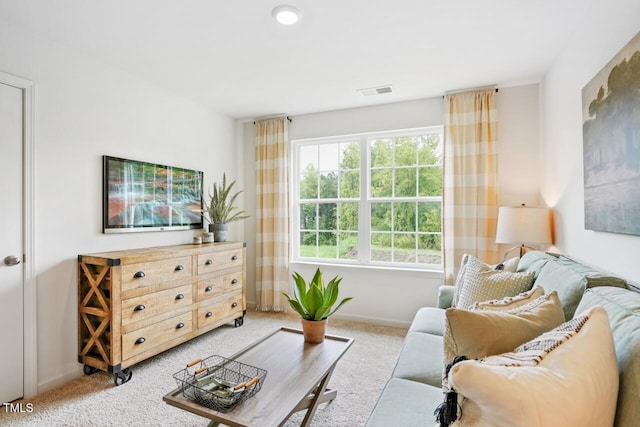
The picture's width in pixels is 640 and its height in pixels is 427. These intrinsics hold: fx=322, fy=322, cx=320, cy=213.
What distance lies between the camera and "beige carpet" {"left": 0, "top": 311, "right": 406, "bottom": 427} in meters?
1.89

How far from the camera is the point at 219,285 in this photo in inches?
126

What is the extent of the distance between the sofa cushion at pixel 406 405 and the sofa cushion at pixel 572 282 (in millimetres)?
667

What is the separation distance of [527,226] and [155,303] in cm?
298

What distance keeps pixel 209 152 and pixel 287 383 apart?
2986mm

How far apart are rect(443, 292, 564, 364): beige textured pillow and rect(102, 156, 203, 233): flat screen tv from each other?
2714 mm

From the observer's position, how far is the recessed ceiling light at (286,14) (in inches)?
75.6

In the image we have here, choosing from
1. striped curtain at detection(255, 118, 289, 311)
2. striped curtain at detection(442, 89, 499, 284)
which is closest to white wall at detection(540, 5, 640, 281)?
striped curtain at detection(442, 89, 499, 284)

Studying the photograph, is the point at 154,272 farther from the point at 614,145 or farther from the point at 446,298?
the point at 614,145

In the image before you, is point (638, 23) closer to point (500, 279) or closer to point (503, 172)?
point (500, 279)

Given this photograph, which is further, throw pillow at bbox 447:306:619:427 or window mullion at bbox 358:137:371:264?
window mullion at bbox 358:137:371:264

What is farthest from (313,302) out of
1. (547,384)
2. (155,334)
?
(155,334)

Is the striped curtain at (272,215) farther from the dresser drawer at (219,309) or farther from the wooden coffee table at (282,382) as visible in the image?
the wooden coffee table at (282,382)

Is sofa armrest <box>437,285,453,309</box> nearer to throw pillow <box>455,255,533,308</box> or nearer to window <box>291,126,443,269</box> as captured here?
throw pillow <box>455,255,533,308</box>

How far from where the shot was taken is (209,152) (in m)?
3.79
